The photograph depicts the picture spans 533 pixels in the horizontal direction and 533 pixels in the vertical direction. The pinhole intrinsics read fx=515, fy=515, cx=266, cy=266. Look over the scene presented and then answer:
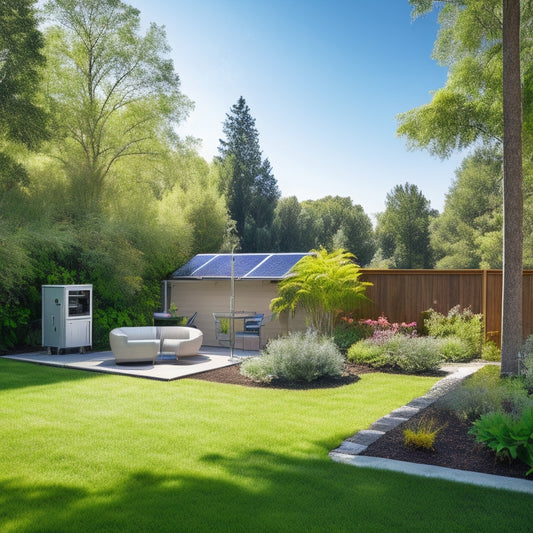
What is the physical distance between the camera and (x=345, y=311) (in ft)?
41.4

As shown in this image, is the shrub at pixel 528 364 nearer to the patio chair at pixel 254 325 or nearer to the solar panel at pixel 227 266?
the patio chair at pixel 254 325

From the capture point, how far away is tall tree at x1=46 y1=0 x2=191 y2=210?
1620 cm

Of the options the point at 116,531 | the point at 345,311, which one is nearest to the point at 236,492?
the point at 116,531

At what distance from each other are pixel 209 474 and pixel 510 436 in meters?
2.71

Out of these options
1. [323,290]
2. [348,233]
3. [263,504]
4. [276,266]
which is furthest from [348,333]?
[348,233]

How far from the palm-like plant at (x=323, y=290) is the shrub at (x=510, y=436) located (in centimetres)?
702

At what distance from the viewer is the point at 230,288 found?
47.0ft

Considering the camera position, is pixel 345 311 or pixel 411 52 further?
pixel 411 52

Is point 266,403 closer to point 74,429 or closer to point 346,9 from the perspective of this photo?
point 74,429

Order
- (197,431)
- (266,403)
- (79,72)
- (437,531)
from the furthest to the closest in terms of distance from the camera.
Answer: (79,72)
(266,403)
(197,431)
(437,531)

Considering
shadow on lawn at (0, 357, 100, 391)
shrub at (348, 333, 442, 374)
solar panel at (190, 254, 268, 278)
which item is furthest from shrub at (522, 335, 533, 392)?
shadow on lawn at (0, 357, 100, 391)

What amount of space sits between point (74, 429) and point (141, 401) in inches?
61.2

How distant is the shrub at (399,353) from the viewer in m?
9.76

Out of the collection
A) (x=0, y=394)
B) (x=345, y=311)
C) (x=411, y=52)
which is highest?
(x=411, y=52)
